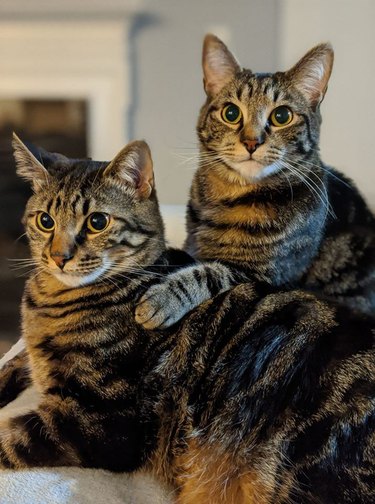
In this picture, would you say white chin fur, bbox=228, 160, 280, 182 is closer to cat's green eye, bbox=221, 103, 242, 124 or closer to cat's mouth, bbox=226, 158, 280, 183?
cat's mouth, bbox=226, 158, 280, 183

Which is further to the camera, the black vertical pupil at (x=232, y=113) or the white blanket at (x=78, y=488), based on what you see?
the black vertical pupil at (x=232, y=113)

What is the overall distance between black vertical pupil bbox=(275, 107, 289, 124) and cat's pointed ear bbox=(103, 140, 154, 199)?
36 centimetres

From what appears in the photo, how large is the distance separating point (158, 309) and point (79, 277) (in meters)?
0.17

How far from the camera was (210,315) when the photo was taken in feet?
3.74

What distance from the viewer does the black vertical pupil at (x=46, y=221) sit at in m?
1.14

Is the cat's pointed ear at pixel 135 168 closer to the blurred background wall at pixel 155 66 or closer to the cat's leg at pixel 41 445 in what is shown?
the cat's leg at pixel 41 445

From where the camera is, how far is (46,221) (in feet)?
3.76

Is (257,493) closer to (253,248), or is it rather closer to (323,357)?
(323,357)

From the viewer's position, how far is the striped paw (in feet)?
3.60

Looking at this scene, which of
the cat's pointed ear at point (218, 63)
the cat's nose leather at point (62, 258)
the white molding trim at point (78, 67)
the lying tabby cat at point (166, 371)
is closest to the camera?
the lying tabby cat at point (166, 371)

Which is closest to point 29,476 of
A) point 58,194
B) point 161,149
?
point 58,194

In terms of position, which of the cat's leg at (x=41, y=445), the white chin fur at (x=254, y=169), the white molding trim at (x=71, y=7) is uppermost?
the white molding trim at (x=71, y=7)

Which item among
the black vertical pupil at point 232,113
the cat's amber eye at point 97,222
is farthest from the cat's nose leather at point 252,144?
the cat's amber eye at point 97,222

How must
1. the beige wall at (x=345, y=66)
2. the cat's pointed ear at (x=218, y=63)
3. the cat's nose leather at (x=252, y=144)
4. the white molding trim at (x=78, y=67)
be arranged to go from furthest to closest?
the white molding trim at (x=78, y=67)
the beige wall at (x=345, y=66)
the cat's pointed ear at (x=218, y=63)
the cat's nose leather at (x=252, y=144)
